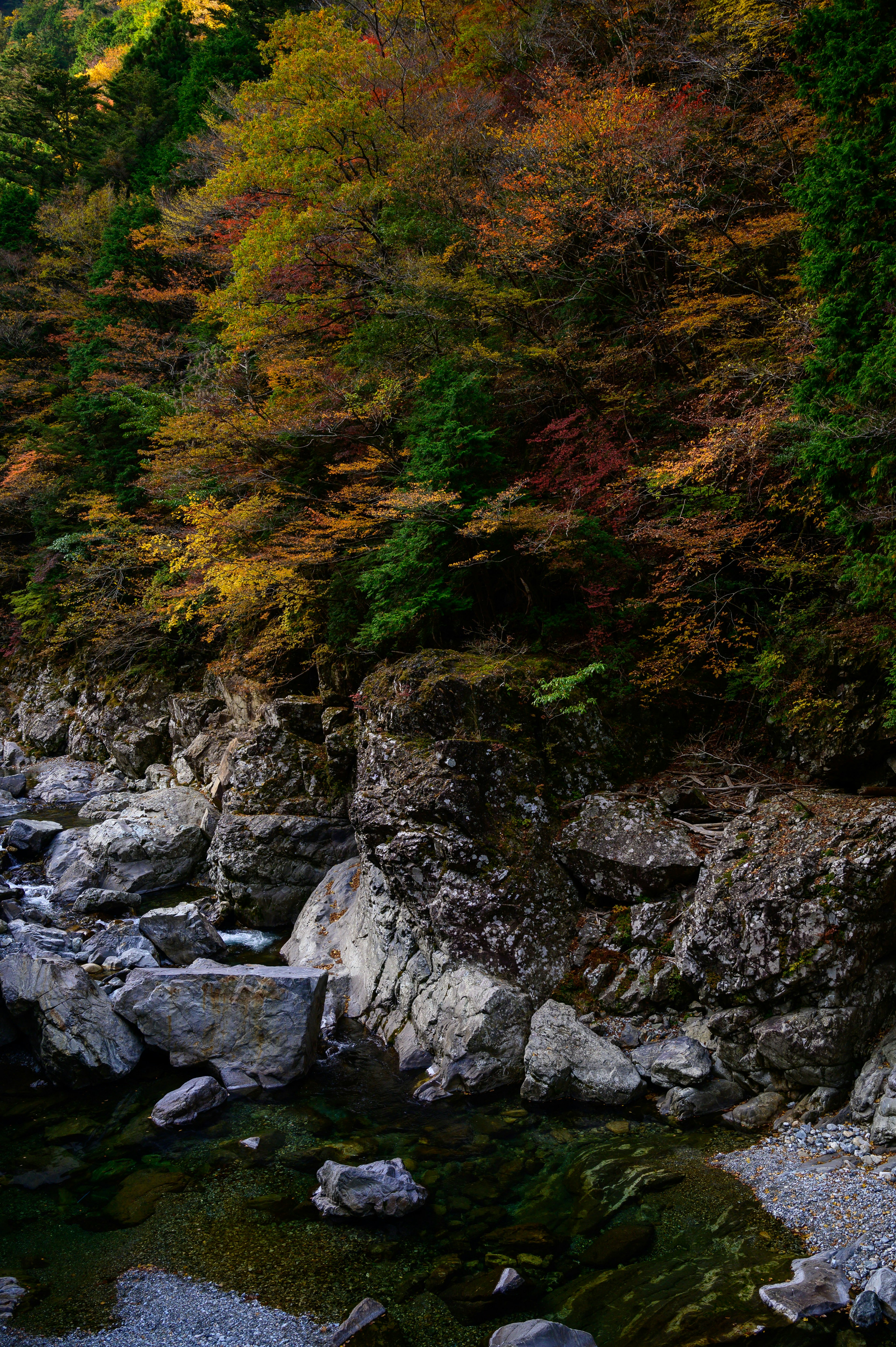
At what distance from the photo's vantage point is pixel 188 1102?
26.1ft

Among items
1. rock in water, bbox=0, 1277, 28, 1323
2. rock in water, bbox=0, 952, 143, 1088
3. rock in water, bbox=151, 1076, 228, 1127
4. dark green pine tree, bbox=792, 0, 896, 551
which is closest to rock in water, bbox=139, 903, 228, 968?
rock in water, bbox=0, 952, 143, 1088

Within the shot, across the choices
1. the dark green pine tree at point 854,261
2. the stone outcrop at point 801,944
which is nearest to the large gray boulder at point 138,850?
the stone outcrop at point 801,944

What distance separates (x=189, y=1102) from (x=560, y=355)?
471 inches

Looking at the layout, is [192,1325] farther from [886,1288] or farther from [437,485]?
[437,485]

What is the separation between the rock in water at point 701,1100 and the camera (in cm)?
721

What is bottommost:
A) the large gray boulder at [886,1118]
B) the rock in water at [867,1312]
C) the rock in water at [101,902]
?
the rock in water at [101,902]

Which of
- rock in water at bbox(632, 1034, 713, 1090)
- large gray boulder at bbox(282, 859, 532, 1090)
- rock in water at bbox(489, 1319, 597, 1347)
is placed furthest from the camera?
large gray boulder at bbox(282, 859, 532, 1090)

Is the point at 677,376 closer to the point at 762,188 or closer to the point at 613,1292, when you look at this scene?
the point at 762,188

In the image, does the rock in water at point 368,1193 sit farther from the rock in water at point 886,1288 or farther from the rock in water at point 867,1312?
the rock in water at point 886,1288

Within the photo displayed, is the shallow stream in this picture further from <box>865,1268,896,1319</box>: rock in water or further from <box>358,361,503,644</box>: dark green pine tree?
<box>358,361,503,644</box>: dark green pine tree

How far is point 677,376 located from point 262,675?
10357 millimetres

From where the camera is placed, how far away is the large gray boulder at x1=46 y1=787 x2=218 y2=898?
14305mm

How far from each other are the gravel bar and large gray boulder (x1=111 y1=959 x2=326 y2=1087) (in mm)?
3046

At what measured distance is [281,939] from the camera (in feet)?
41.7
